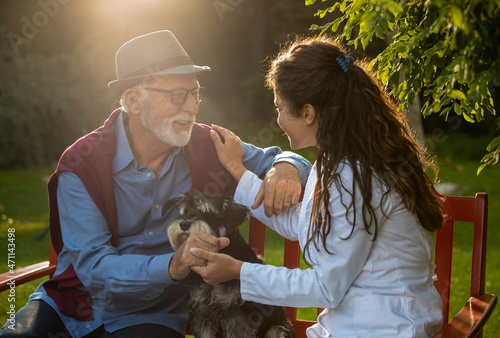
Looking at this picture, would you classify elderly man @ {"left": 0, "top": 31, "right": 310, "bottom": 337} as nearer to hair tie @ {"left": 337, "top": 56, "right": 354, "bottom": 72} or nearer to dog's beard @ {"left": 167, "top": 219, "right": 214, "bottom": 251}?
dog's beard @ {"left": 167, "top": 219, "right": 214, "bottom": 251}

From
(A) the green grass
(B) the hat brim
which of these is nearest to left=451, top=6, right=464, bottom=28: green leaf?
(B) the hat brim

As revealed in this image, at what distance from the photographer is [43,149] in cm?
1031

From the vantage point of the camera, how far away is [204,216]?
2.77m

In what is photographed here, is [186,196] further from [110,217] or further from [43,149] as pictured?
[43,149]

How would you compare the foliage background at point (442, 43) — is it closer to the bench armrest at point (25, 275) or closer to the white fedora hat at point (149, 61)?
the white fedora hat at point (149, 61)

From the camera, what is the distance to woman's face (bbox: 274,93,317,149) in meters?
2.64

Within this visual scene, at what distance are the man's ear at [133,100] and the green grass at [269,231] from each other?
2.12m

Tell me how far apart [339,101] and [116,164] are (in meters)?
1.25

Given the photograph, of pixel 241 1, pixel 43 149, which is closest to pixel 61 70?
pixel 43 149

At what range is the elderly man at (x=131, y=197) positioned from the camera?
112 inches

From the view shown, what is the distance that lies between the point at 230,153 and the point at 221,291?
80 centimetres

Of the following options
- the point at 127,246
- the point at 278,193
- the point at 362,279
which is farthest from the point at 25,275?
the point at 362,279

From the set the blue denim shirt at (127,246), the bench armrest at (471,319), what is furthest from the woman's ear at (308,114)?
the bench armrest at (471,319)

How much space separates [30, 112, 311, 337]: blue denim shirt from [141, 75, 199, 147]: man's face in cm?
13
